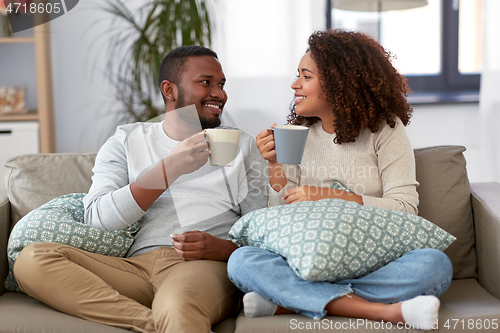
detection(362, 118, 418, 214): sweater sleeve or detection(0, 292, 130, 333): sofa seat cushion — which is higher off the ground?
detection(362, 118, 418, 214): sweater sleeve

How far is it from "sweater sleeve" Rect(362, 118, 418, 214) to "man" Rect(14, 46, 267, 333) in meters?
0.37

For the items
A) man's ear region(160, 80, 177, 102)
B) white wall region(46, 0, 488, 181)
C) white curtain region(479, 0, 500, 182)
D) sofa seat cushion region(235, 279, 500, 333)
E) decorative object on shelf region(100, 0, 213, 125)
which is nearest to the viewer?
sofa seat cushion region(235, 279, 500, 333)

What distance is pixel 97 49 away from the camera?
2.88 m

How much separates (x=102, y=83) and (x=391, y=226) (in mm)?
2230

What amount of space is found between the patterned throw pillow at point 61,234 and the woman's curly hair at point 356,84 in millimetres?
728

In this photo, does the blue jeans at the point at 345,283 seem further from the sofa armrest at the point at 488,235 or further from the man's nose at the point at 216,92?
the man's nose at the point at 216,92

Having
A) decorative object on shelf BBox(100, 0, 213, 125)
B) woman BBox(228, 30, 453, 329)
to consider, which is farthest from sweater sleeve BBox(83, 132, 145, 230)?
decorative object on shelf BBox(100, 0, 213, 125)

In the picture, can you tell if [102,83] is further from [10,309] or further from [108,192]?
[10,309]

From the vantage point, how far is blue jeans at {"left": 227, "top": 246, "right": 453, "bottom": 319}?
1.10 meters

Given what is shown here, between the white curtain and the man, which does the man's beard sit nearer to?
the man

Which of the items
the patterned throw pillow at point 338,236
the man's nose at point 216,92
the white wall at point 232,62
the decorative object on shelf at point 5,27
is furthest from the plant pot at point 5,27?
the patterned throw pillow at point 338,236

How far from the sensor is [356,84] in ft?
4.85

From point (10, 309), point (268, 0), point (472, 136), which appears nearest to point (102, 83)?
point (268, 0)

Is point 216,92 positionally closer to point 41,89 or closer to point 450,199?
point 450,199
